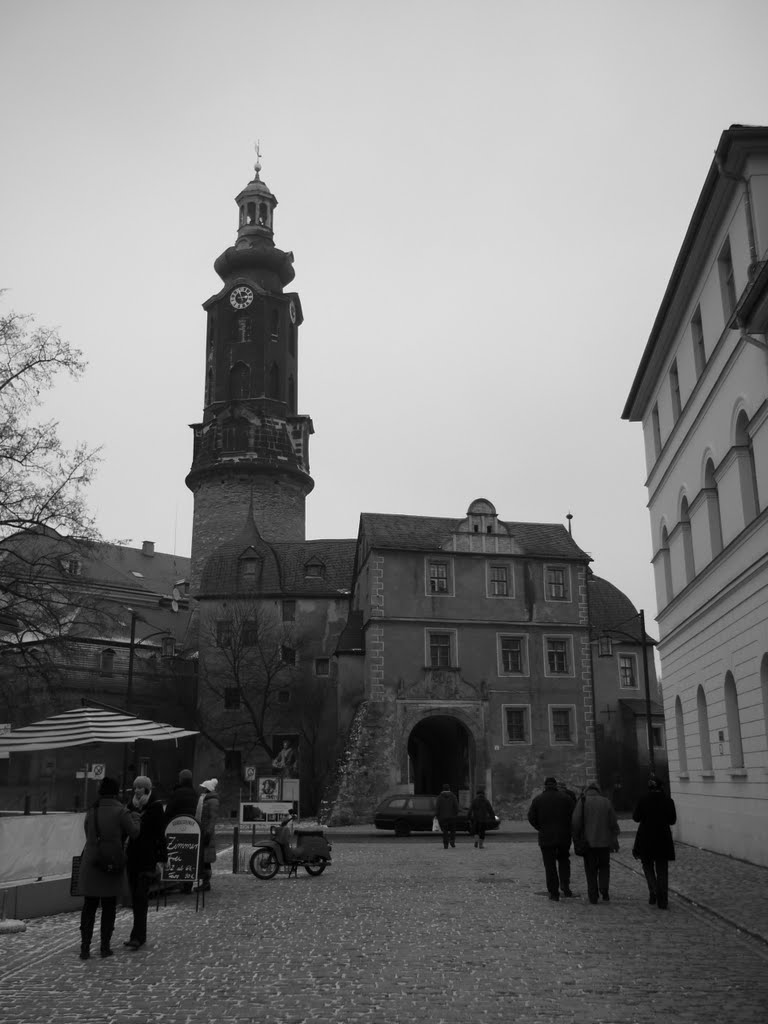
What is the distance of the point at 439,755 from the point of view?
168ft

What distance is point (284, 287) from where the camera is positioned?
75875 millimetres

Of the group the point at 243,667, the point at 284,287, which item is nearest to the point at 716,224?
the point at 243,667

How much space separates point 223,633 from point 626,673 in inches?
821

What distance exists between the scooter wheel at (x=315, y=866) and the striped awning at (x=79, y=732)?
368 cm

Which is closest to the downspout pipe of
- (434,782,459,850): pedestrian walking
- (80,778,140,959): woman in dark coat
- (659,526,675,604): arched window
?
(659,526,675,604): arched window

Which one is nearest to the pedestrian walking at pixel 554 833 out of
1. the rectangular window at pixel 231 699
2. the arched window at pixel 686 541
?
the arched window at pixel 686 541

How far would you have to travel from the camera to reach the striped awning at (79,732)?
634 inches

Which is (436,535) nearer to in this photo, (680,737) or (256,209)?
(680,737)

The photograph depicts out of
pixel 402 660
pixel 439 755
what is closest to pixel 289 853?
pixel 402 660

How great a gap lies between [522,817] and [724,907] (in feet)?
104

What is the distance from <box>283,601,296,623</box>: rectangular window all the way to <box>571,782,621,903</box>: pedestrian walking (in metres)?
39.6

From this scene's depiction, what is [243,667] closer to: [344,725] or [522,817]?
[344,725]

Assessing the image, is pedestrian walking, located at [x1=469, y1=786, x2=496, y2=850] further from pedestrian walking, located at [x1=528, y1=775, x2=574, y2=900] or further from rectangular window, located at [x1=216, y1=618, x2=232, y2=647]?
rectangular window, located at [x1=216, y1=618, x2=232, y2=647]

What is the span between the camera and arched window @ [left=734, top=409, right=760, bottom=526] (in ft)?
64.7
